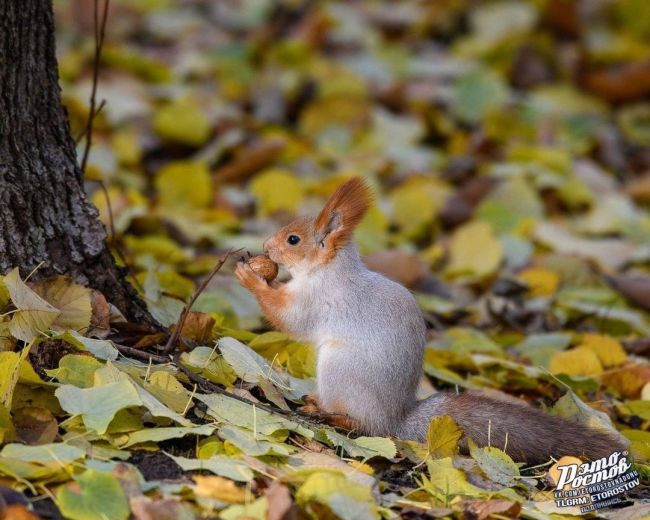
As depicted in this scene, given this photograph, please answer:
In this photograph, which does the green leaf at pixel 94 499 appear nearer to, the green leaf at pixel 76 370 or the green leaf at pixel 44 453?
the green leaf at pixel 44 453

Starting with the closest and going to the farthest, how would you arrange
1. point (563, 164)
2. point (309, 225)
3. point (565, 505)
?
point (565, 505) < point (309, 225) < point (563, 164)

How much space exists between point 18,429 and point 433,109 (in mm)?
5605

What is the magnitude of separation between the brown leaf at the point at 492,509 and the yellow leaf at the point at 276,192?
3457mm

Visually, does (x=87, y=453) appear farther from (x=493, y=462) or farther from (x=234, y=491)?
(x=493, y=462)

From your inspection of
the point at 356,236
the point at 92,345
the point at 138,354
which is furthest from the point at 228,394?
the point at 356,236

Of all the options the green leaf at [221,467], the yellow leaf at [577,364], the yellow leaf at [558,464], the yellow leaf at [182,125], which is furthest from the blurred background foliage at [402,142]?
the yellow leaf at [558,464]

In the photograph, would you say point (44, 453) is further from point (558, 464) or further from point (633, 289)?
point (633, 289)

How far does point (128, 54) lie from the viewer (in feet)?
24.6

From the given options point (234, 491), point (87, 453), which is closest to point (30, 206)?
point (87, 453)

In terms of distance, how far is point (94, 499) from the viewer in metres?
2.20

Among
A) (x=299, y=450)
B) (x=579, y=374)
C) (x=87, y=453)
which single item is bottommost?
(x=579, y=374)

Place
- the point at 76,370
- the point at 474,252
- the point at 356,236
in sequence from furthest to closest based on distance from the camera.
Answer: the point at 474,252 < the point at 356,236 < the point at 76,370

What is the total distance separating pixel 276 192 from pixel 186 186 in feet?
1.66

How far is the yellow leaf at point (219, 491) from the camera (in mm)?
2326
